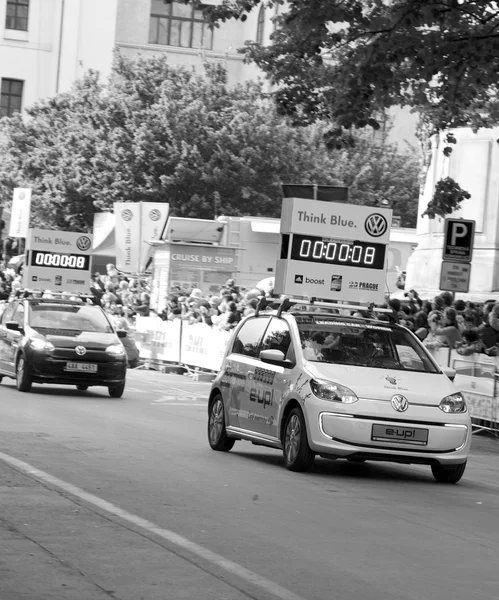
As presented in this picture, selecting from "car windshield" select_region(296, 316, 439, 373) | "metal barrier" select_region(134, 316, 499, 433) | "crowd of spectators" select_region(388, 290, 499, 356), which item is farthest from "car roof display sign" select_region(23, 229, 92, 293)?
"car windshield" select_region(296, 316, 439, 373)

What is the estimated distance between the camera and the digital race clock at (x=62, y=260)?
36438 millimetres

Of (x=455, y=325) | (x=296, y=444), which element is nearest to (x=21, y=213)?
(x=455, y=325)

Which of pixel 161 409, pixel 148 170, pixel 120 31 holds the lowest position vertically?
pixel 161 409

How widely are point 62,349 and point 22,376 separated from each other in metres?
0.84

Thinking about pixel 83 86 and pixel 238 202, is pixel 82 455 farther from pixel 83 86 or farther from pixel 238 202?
pixel 83 86

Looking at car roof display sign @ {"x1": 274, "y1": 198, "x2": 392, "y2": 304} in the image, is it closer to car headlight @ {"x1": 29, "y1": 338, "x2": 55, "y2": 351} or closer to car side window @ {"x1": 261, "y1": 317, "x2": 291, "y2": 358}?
car headlight @ {"x1": 29, "y1": 338, "x2": 55, "y2": 351}

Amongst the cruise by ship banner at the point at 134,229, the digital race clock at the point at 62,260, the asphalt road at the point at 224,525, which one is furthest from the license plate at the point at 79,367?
the cruise by ship banner at the point at 134,229

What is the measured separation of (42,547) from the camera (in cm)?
836

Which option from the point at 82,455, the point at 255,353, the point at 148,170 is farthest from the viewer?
the point at 148,170

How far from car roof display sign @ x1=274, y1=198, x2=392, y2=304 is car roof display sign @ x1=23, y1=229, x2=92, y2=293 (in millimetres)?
16197

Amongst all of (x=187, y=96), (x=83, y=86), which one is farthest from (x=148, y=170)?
(x=83, y=86)

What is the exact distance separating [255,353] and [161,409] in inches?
288

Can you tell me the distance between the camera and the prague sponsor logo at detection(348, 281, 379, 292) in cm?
2069

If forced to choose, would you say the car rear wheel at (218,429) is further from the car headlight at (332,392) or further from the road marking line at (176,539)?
the road marking line at (176,539)
